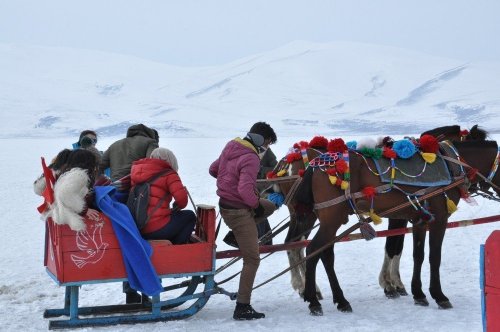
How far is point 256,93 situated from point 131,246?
126607 millimetres

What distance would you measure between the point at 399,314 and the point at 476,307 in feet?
2.47

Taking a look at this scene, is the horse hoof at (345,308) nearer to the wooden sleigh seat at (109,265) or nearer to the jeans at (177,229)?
the wooden sleigh seat at (109,265)

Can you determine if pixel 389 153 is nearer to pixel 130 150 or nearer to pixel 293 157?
pixel 293 157

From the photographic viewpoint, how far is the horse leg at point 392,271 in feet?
22.7

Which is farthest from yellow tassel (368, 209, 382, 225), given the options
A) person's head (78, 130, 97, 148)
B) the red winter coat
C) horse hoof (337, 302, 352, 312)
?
person's head (78, 130, 97, 148)

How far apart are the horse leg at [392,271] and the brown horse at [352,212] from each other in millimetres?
379

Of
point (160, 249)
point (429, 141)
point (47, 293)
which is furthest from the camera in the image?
point (47, 293)

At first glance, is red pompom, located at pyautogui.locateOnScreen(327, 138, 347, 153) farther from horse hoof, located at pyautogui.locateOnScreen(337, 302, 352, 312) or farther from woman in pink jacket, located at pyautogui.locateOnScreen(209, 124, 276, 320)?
horse hoof, located at pyautogui.locateOnScreen(337, 302, 352, 312)

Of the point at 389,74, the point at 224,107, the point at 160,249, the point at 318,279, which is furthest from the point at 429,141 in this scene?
the point at 389,74

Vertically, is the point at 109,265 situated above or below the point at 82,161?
below

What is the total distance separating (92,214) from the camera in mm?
5488

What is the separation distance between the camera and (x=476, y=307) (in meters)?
6.35

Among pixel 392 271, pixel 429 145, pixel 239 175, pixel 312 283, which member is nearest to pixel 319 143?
pixel 429 145

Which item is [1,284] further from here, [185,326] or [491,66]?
[491,66]
